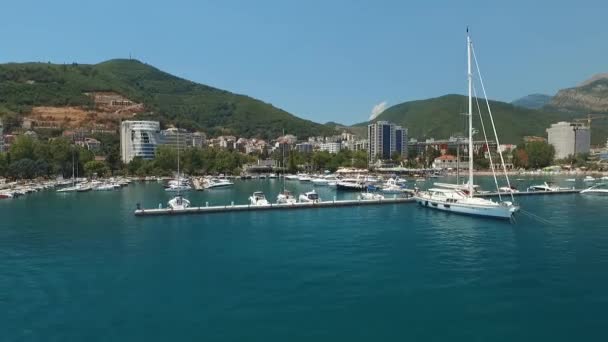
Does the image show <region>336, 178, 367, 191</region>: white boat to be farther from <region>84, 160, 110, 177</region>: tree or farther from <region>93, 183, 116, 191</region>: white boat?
<region>84, 160, 110, 177</region>: tree

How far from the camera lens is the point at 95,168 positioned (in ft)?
372

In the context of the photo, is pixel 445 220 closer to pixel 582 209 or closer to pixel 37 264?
pixel 582 209

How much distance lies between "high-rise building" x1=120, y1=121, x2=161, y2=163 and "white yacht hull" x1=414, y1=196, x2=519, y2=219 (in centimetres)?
11467

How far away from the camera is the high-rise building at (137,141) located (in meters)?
147

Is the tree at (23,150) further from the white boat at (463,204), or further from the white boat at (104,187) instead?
the white boat at (463,204)

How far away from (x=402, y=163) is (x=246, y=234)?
479 ft

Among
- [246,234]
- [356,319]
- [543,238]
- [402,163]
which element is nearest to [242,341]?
[356,319]

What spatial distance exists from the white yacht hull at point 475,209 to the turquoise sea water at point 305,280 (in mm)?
1478

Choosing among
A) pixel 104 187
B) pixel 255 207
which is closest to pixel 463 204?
pixel 255 207

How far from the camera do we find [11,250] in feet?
107

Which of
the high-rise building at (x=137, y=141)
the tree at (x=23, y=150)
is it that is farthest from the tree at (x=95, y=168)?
the high-rise building at (x=137, y=141)

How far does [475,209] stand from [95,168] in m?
95.9

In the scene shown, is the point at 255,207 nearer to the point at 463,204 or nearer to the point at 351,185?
the point at 463,204

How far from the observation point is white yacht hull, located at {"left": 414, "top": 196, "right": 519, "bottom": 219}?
4325cm
